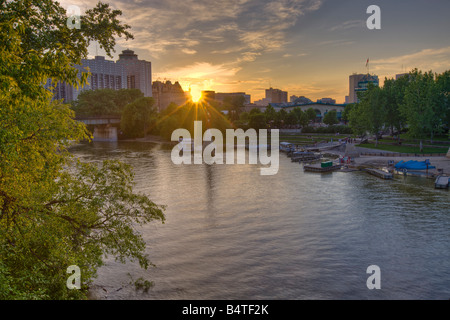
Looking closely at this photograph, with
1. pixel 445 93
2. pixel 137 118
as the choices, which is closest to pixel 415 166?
pixel 445 93

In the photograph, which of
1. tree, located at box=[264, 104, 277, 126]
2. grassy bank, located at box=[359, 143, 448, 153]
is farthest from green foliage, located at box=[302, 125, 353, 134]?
grassy bank, located at box=[359, 143, 448, 153]

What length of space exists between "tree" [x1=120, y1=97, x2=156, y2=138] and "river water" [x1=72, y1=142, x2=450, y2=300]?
94399mm

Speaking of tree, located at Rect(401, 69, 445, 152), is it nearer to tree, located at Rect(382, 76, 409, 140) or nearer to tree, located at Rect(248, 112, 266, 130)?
tree, located at Rect(382, 76, 409, 140)

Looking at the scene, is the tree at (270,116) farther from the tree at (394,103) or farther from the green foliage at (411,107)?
the tree at (394,103)

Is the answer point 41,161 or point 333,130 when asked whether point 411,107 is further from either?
point 41,161

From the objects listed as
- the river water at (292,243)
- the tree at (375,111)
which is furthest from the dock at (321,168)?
the tree at (375,111)

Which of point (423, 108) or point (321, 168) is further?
point (423, 108)

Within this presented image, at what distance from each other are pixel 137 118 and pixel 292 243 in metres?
123

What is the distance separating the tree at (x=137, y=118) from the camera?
479 feet

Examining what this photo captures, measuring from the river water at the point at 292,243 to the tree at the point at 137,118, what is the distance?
94399mm

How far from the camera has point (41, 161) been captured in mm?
14852
